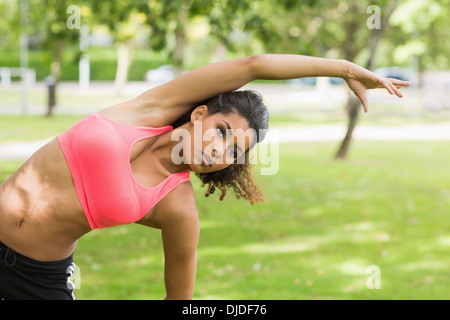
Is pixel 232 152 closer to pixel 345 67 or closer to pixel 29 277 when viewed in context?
pixel 345 67

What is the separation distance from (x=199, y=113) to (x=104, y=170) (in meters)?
0.42

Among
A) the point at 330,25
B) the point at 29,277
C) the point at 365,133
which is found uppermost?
the point at 330,25

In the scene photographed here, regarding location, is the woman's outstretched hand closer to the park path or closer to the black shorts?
the black shorts

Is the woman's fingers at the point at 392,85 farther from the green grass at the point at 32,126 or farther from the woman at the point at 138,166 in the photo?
the green grass at the point at 32,126

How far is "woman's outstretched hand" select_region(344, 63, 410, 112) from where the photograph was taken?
2236 millimetres

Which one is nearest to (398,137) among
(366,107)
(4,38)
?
(366,107)

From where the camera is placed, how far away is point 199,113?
2271 mm

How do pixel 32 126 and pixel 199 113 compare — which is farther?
pixel 32 126

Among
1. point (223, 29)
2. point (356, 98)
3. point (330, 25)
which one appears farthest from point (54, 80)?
point (223, 29)

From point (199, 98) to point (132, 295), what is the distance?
3.17 metres

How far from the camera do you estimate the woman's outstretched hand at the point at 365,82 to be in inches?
88.0

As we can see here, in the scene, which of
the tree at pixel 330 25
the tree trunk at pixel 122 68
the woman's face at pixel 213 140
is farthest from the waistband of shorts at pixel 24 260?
the tree trunk at pixel 122 68

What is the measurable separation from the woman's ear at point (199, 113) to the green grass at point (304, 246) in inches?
121

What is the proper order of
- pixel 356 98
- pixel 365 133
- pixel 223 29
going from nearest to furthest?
pixel 223 29 → pixel 356 98 → pixel 365 133
